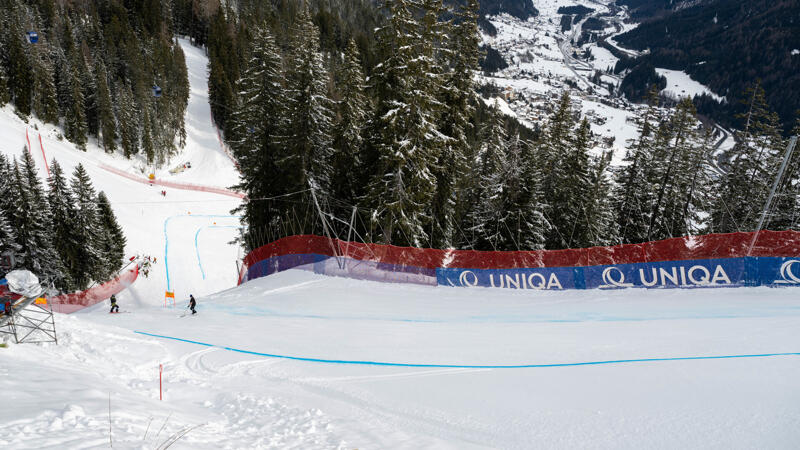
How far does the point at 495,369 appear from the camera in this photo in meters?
10.2

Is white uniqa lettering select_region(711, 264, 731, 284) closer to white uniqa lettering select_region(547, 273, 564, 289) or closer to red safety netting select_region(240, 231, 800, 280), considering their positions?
red safety netting select_region(240, 231, 800, 280)

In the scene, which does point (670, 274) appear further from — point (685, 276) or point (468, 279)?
point (468, 279)

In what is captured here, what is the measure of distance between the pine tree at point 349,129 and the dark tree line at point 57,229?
25875 millimetres

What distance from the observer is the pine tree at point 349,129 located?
24.7 metres

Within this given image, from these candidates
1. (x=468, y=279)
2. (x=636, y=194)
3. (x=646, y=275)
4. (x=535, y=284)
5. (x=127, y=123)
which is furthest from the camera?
(x=127, y=123)

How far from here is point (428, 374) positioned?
10180 mm

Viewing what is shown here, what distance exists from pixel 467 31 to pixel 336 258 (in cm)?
1462

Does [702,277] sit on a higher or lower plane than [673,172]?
lower

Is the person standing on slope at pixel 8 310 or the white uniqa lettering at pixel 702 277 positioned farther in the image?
the white uniqa lettering at pixel 702 277

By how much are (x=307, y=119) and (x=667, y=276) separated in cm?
2011

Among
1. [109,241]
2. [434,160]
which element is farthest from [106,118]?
[434,160]

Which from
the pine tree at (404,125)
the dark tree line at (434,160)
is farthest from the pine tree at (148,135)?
the pine tree at (404,125)

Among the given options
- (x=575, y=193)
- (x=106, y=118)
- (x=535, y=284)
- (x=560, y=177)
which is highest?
(x=106, y=118)

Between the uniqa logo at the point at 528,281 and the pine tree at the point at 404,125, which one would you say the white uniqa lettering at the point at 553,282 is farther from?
the pine tree at the point at 404,125
